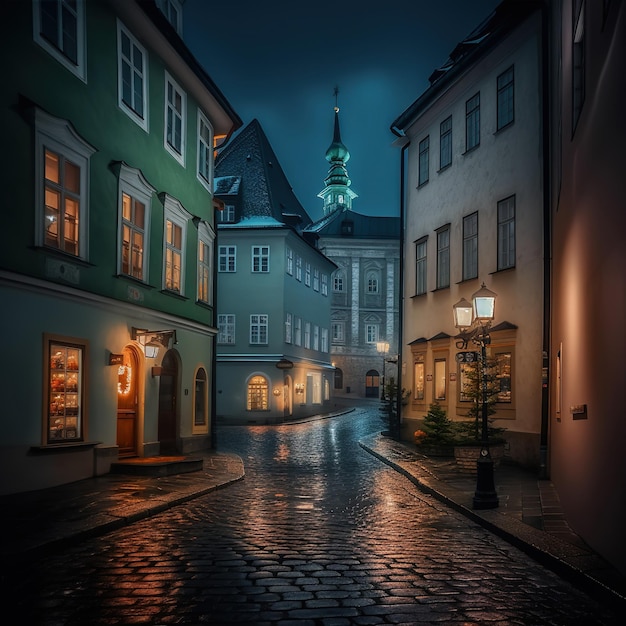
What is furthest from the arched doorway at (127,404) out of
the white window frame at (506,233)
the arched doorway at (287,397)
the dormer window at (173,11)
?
the arched doorway at (287,397)

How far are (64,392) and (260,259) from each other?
1208 inches

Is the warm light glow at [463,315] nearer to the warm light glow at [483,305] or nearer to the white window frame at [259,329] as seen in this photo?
the warm light glow at [483,305]

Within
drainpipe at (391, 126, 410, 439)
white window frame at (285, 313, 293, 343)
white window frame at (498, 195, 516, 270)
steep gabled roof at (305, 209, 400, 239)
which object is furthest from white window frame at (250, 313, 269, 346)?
steep gabled roof at (305, 209, 400, 239)

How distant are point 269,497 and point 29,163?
7185 mm

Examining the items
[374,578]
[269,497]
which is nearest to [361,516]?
[269,497]

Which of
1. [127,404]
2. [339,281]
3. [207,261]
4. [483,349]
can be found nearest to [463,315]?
[483,349]

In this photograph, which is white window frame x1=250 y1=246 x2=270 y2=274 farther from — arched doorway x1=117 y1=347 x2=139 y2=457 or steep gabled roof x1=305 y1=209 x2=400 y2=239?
steep gabled roof x1=305 y1=209 x2=400 y2=239

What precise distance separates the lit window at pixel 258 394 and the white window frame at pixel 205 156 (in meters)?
21.0

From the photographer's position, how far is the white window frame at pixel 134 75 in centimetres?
1669

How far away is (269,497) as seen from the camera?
1352 centimetres

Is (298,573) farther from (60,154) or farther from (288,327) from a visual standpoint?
(288,327)

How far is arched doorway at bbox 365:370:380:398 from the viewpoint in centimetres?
7419

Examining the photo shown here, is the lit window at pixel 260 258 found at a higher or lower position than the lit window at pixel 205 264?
higher

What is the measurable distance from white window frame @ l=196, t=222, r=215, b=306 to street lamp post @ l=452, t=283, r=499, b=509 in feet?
34.0
